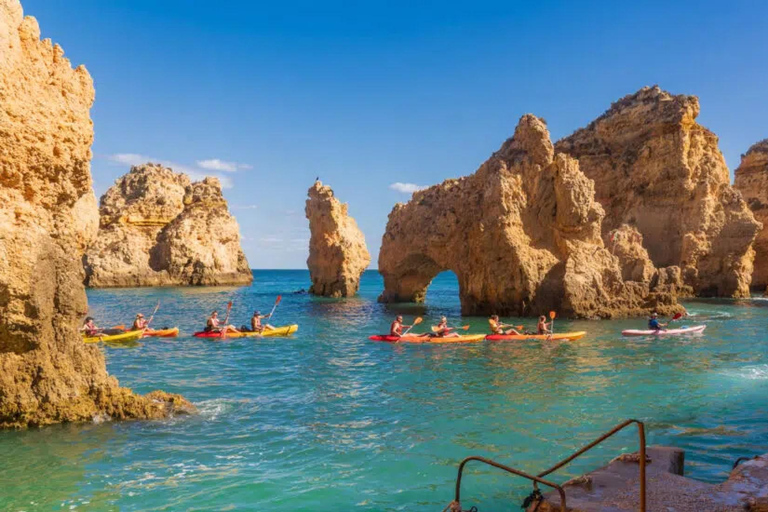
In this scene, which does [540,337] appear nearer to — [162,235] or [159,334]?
[159,334]

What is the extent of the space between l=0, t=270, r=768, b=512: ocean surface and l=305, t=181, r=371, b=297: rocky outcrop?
103ft

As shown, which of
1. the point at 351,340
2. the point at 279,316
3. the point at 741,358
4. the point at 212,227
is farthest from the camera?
the point at 212,227

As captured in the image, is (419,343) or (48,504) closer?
(48,504)

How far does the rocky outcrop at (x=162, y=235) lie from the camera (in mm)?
74812

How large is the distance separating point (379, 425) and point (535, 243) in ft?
72.5

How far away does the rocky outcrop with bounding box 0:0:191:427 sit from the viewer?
9656mm

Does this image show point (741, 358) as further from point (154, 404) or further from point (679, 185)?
point (679, 185)

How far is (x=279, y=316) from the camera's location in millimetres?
37844

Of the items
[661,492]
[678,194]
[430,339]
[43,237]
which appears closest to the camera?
[661,492]

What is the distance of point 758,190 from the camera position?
57.6 m

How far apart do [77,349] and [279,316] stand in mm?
27078

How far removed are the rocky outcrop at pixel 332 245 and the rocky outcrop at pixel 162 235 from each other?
2876cm

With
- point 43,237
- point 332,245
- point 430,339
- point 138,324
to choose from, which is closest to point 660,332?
point 430,339

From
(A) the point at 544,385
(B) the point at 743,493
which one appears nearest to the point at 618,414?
(A) the point at 544,385
